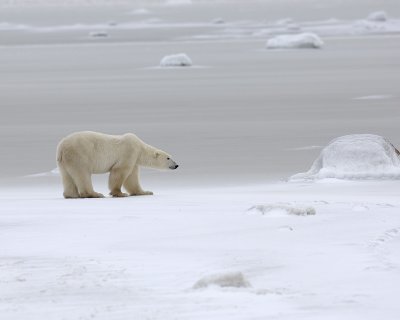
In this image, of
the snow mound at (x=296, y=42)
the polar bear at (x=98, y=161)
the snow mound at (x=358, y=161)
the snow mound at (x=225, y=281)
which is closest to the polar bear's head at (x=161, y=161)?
the polar bear at (x=98, y=161)

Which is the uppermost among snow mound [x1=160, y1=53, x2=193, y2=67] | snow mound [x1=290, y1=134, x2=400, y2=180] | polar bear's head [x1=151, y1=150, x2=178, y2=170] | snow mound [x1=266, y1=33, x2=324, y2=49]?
snow mound [x1=266, y1=33, x2=324, y2=49]

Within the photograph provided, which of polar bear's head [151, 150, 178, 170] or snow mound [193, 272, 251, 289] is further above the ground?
polar bear's head [151, 150, 178, 170]

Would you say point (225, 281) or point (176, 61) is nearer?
point (225, 281)

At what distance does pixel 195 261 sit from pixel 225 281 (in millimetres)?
527

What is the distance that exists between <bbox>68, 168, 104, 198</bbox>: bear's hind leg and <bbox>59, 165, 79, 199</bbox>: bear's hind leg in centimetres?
5

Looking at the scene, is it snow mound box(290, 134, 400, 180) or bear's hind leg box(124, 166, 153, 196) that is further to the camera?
snow mound box(290, 134, 400, 180)

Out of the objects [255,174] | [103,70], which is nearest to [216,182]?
[255,174]

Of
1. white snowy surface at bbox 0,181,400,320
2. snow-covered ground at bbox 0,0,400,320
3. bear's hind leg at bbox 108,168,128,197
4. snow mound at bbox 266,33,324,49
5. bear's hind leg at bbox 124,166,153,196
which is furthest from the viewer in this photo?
snow mound at bbox 266,33,324,49

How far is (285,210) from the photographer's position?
20.3ft

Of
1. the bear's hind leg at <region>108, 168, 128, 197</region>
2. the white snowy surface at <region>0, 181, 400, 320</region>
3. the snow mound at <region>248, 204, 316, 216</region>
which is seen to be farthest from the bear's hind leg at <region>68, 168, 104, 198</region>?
the snow mound at <region>248, 204, 316, 216</region>

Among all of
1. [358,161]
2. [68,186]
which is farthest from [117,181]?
[358,161]

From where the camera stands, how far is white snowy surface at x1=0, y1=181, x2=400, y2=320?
166 inches

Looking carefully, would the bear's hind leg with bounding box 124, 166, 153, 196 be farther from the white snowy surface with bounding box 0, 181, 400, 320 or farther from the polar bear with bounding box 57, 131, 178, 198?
the white snowy surface with bounding box 0, 181, 400, 320

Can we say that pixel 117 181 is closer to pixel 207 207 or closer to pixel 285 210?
pixel 207 207
